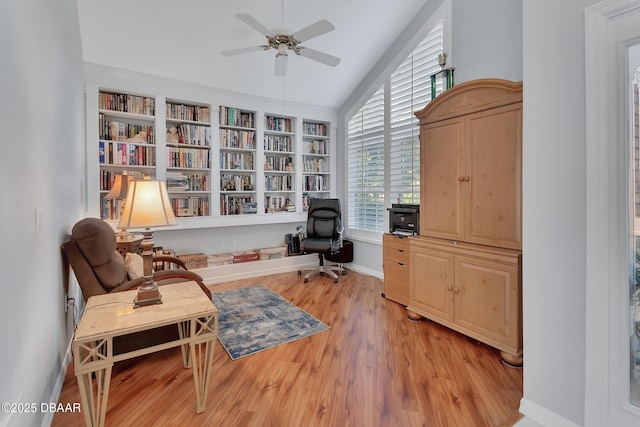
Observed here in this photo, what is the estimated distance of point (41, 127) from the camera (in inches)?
61.0

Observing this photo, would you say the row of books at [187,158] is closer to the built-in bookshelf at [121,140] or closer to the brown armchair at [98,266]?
the built-in bookshelf at [121,140]

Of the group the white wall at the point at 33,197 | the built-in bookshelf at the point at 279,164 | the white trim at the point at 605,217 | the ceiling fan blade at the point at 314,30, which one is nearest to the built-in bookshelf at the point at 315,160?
the built-in bookshelf at the point at 279,164

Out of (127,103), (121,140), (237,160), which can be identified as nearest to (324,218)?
(237,160)

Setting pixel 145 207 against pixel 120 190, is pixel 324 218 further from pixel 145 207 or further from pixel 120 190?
pixel 145 207

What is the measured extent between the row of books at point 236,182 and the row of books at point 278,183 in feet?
0.82

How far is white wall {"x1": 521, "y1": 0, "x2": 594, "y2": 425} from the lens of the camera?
4.56 ft

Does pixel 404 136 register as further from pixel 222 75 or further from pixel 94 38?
pixel 94 38

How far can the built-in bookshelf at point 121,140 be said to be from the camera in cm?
343

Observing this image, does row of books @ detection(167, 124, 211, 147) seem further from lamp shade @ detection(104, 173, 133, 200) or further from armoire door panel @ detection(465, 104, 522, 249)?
armoire door panel @ detection(465, 104, 522, 249)

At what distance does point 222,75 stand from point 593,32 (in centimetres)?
357

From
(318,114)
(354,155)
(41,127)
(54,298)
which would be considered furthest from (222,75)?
(54,298)

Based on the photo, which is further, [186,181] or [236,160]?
[236,160]

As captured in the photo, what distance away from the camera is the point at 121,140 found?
11.6 ft

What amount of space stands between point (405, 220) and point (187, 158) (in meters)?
2.84
